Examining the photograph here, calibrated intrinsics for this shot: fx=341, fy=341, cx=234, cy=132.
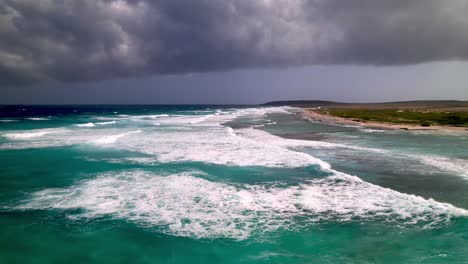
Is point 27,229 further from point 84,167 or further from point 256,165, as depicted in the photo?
point 256,165

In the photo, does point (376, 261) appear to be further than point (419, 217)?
No

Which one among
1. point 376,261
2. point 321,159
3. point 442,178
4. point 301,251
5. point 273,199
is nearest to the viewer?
point 376,261

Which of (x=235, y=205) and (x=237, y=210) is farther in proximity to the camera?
(x=235, y=205)

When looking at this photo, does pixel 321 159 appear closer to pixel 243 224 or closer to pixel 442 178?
pixel 442 178

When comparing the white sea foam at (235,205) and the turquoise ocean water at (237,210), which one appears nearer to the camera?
the turquoise ocean water at (237,210)

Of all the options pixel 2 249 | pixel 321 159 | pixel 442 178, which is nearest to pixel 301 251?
pixel 2 249

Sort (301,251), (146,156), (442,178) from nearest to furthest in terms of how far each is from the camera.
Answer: (301,251), (442,178), (146,156)

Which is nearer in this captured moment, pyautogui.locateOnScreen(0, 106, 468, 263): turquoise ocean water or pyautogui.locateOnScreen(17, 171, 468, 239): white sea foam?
pyautogui.locateOnScreen(0, 106, 468, 263): turquoise ocean water
